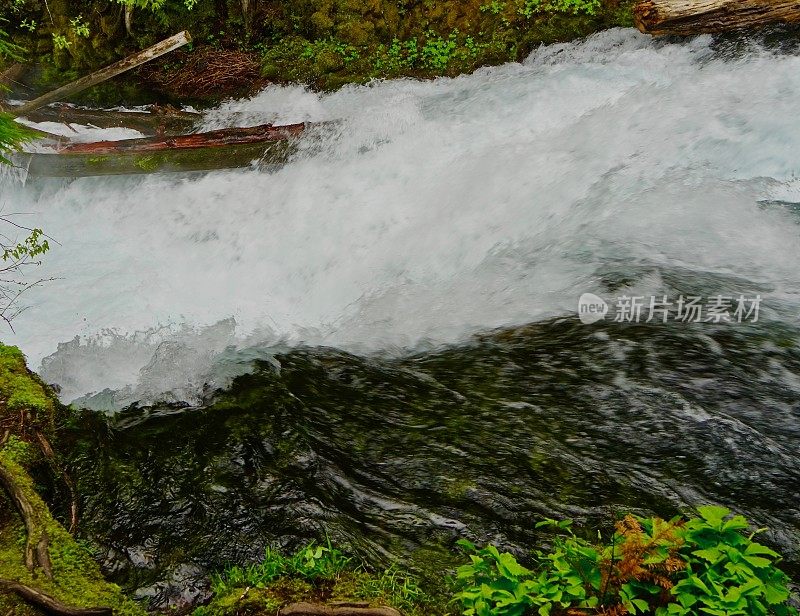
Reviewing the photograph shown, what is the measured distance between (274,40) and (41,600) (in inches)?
368

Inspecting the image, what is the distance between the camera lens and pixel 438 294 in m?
6.56

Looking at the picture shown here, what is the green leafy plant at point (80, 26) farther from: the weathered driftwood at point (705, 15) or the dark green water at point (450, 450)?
the weathered driftwood at point (705, 15)

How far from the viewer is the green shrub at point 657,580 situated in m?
2.62

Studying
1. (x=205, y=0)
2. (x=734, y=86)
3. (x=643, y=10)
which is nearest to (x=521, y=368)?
(x=734, y=86)

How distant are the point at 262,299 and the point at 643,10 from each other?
6.09m

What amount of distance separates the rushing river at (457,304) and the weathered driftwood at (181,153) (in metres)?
0.24

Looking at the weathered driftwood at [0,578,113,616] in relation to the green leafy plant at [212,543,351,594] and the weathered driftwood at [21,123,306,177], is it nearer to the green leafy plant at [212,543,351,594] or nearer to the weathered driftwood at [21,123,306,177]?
the green leafy plant at [212,543,351,594]

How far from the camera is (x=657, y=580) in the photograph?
272 centimetres

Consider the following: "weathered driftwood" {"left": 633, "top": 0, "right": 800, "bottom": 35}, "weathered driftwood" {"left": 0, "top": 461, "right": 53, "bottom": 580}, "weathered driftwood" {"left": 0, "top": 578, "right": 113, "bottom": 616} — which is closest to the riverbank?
"weathered driftwood" {"left": 633, "top": 0, "right": 800, "bottom": 35}

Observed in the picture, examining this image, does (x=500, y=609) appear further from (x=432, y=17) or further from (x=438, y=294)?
(x=432, y=17)

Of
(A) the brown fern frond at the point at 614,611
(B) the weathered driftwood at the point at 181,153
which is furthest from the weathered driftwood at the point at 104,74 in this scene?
(A) the brown fern frond at the point at 614,611

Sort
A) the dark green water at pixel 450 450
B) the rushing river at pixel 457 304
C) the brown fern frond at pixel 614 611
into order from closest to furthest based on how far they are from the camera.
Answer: the brown fern frond at pixel 614 611 < the dark green water at pixel 450 450 < the rushing river at pixel 457 304

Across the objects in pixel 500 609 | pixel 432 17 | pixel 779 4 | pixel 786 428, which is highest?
pixel 432 17

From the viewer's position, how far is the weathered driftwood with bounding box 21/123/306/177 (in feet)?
29.3
